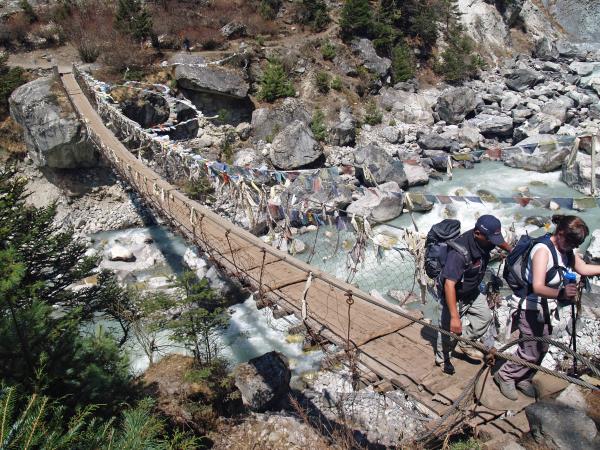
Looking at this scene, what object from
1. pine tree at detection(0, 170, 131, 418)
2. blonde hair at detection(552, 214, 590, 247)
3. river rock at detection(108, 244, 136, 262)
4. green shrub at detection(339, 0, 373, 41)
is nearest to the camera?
blonde hair at detection(552, 214, 590, 247)

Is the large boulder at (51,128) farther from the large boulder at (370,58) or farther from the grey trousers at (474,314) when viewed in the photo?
the large boulder at (370,58)

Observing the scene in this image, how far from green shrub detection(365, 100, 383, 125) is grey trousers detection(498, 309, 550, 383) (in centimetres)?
1336

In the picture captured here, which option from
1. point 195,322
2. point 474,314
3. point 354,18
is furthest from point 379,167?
point 354,18

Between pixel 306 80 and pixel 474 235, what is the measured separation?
14.8 metres

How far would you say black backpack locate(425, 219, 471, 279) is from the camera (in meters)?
2.74

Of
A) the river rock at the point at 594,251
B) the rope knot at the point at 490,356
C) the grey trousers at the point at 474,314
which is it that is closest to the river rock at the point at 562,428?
the rope knot at the point at 490,356

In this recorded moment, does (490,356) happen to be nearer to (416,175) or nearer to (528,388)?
(528,388)

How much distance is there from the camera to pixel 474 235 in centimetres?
271

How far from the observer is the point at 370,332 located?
3.85 m

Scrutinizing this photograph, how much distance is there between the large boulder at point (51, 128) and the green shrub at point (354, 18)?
11.6 m

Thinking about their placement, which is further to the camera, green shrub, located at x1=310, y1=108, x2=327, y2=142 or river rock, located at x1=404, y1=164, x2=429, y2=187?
green shrub, located at x1=310, y1=108, x2=327, y2=142

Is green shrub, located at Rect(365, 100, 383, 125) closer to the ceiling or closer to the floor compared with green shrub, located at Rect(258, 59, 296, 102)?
closer to the floor

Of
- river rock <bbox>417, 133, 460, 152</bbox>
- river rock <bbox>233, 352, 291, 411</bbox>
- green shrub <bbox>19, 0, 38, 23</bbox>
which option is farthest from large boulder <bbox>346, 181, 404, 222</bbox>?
green shrub <bbox>19, 0, 38, 23</bbox>

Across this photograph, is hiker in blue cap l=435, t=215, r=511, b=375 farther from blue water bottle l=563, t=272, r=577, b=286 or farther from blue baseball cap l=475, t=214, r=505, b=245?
blue water bottle l=563, t=272, r=577, b=286
